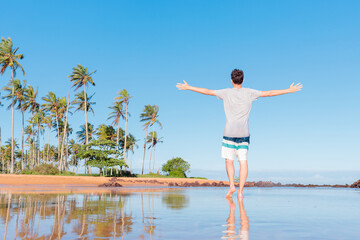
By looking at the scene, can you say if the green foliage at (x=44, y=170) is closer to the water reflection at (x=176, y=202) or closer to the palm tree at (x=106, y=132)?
the palm tree at (x=106, y=132)

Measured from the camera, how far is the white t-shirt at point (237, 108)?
17.4 ft

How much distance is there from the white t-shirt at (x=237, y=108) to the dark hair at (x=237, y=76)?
0.15 m

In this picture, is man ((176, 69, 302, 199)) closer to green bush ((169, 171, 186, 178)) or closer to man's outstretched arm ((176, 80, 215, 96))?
man's outstretched arm ((176, 80, 215, 96))

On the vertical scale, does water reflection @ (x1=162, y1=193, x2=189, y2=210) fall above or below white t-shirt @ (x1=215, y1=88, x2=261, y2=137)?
below

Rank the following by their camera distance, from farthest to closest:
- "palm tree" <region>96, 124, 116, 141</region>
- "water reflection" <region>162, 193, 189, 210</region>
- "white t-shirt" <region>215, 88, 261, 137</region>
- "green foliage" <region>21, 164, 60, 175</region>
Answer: "palm tree" <region>96, 124, 116, 141</region>, "green foliage" <region>21, 164, 60, 175</region>, "water reflection" <region>162, 193, 189, 210</region>, "white t-shirt" <region>215, 88, 261, 137</region>

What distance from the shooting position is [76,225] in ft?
10.5

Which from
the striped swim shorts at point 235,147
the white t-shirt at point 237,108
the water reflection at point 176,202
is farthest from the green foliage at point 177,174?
the white t-shirt at point 237,108

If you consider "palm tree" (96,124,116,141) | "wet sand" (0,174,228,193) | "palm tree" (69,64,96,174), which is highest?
"palm tree" (69,64,96,174)

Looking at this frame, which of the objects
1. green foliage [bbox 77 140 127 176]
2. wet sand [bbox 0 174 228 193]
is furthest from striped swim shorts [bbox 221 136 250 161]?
green foliage [bbox 77 140 127 176]

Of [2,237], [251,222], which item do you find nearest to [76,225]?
[2,237]

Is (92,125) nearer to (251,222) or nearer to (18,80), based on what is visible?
(18,80)

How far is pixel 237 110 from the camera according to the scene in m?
5.35

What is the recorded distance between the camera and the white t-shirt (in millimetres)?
5293

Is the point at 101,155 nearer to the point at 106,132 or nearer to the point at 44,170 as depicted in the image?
the point at 44,170
